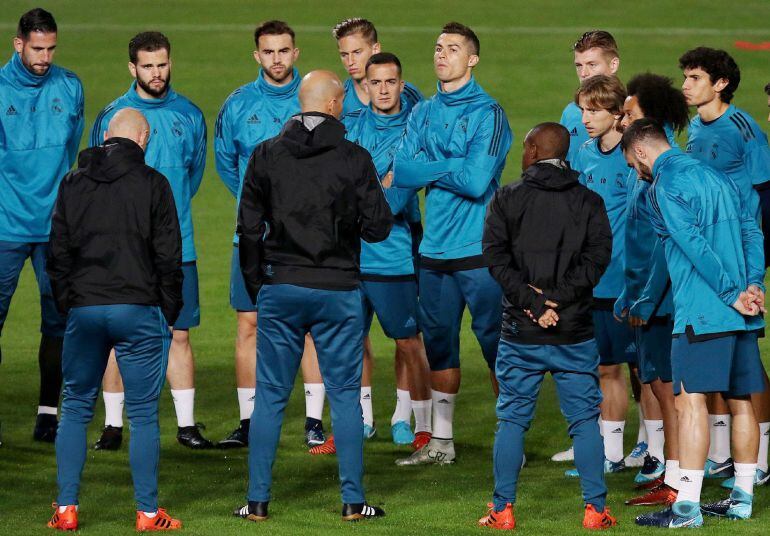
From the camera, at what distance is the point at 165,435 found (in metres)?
9.03

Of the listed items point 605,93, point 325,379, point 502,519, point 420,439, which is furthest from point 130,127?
point 420,439

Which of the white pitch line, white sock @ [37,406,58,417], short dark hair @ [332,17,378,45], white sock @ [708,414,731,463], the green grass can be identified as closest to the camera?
the green grass

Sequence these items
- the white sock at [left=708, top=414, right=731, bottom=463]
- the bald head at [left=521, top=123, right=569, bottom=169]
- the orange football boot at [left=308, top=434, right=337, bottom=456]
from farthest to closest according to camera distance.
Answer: the orange football boot at [left=308, top=434, right=337, bottom=456]
the white sock at [left=708, top=414, right=731, bottom=463]
the bald head at [left=521, top=123, right=569, bottom=169]

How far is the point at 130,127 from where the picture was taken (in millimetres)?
6840

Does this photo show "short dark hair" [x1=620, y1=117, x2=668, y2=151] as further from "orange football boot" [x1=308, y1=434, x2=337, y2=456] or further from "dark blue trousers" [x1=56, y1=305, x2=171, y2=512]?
"orange football boot" [x1=308, y1=434, x2=337, y2=456]

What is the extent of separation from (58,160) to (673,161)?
4.11 m

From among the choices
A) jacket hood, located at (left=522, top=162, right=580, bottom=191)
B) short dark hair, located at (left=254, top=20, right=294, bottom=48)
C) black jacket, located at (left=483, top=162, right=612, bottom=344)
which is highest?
short dark hair, located at (left=254, top=20, right=294, bottom=48)

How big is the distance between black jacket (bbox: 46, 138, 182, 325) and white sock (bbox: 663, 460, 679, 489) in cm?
276

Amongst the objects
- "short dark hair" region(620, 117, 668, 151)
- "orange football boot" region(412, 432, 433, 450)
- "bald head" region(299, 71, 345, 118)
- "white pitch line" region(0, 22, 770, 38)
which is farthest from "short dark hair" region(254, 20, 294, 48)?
"white pitch line" region(0, 22, 770, 38)

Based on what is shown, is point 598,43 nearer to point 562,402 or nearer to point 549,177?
point 549,177

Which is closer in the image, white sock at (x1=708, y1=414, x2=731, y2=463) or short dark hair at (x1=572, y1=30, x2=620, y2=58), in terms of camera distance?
white sock at (x1=708, y1=414, x2=731, y2=463)

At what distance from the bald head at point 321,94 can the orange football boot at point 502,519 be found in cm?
211

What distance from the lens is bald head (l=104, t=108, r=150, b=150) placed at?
683 cm

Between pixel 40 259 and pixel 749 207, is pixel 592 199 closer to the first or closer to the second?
pixel 749 207
